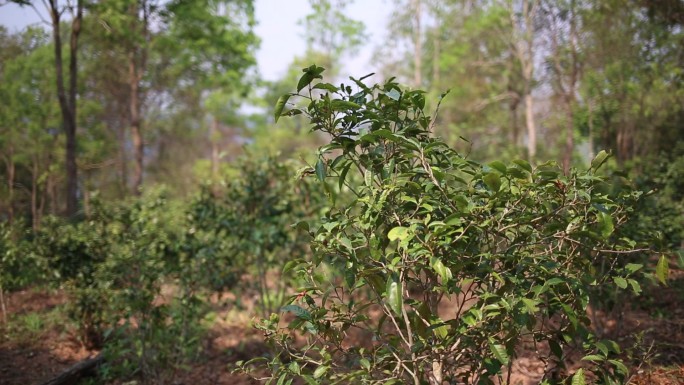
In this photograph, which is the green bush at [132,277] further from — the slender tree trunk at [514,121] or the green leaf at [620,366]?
the slender tree trunk at [514,121]

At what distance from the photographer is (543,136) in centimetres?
2053

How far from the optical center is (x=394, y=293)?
1.89 m

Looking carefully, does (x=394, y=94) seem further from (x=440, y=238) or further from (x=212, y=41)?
(x=212, y=41)

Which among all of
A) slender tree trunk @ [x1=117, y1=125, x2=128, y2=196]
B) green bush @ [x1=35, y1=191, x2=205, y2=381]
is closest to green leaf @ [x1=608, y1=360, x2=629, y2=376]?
green bush @ [x1=35, y1=191, x2=205, y2=381]

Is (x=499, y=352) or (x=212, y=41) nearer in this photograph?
(x=499, y=352)

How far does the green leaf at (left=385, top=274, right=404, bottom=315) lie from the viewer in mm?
1862

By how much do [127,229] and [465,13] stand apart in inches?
664

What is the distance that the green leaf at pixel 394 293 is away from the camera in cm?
186

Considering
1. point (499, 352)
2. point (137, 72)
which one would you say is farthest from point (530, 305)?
point (137, 72)

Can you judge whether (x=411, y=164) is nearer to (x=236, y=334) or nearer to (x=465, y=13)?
(x=236, y=334)

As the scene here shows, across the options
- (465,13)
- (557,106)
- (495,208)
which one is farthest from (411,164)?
(465,13)

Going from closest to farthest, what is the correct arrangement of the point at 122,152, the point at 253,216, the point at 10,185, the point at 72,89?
the point at 253,216 < the point at 72,89 < the point at 10,185 < the point at 122,152

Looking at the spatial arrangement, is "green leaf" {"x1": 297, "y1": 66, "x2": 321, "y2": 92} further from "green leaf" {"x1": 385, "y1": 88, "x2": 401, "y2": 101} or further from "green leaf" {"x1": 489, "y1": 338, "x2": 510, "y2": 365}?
"green leaf" {"x1": 489, "y1": 338, "x2": 510, "y2": 365}

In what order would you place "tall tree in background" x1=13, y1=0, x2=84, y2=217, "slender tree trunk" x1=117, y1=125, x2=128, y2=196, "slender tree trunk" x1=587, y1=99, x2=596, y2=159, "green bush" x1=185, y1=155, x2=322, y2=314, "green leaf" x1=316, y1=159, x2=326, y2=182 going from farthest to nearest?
"slender tree trunk" x1=117, y1=125, x2=128, y2=196, "slender tree trunk" x1=587, y1=99, x2=596, y2=159, "tall tree in background" x1=13, y1=0, x2=84, y2=217, "green bush" x1=185, y1=155, x2=322, y2=314, "green leaf" x1=316, y1=159, x2=326, y2=182
